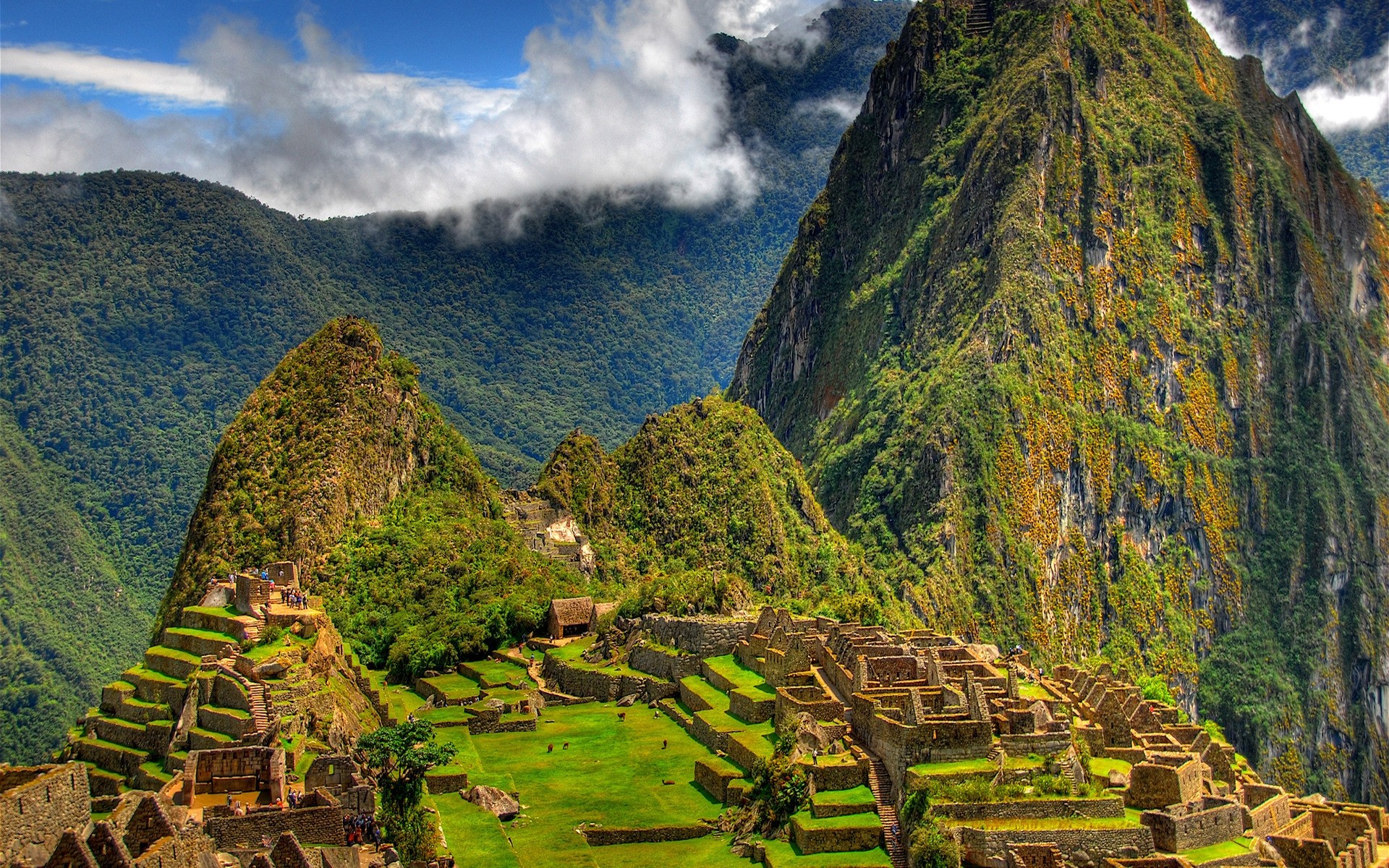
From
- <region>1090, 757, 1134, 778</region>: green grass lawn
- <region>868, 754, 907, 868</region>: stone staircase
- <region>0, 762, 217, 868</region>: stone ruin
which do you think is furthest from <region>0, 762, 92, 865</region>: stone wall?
<region>1090, 757, 1134, 778</region>: green grass lawn

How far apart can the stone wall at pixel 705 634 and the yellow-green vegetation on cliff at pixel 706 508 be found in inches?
1061

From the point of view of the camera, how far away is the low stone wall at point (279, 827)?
35406 millimetres

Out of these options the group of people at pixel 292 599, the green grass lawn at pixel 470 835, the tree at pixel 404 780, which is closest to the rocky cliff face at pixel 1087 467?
the group of people at pixel 292 599

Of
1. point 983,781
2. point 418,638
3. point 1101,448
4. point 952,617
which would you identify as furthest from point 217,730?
point 1101,448

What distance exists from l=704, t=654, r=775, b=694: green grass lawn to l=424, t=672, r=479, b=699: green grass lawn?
9716 millimetres

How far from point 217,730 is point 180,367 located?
14867 cm

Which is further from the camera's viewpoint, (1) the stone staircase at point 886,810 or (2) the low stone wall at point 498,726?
(2) the low stone wall at point 498,726

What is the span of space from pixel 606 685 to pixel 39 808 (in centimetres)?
4287

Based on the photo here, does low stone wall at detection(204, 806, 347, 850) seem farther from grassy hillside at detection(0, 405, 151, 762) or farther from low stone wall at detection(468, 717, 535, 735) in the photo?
grassy hillside at detection(0, 405, 151, 762)

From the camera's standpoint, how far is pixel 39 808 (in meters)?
28.0

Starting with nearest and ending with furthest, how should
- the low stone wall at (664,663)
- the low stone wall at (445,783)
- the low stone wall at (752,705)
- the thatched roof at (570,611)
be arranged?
1. the low stone wall at (445,783)
2. the low stone wall at (752,705)
3. the low stone wall at (664,663)
4. the thatched roof at (570,611)

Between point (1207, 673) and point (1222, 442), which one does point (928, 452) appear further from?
point (1222, 442)

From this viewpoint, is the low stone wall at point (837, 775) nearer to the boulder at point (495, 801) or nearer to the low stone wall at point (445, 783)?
the boulder at point (495, 801)

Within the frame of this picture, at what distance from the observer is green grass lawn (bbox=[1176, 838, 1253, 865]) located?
4341 centimetres
